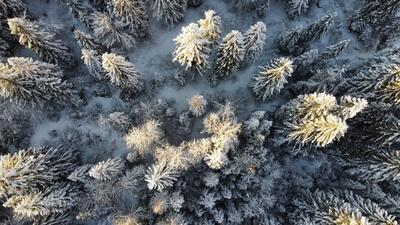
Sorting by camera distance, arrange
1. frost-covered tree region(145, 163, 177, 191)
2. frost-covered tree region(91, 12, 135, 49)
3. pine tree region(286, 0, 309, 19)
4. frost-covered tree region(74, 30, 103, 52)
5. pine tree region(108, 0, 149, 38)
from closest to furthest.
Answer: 1. frost-covered tree region(145, 163, 177, 191)
2. frost-covered tree region(74, 30, 103, 52)
3. pine tree region(108, 0, 149, 38)
4. frost-covered tree region(91, 12, 135, 49)
5. pine tree region(286, 0, 309, 19)

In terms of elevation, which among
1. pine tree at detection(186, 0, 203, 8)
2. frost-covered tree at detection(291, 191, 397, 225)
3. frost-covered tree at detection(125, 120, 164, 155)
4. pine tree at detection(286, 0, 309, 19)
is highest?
pine tree at detection(186, 0, 203, 8)

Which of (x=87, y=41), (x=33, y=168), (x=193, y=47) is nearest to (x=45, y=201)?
(x=33, y=168)

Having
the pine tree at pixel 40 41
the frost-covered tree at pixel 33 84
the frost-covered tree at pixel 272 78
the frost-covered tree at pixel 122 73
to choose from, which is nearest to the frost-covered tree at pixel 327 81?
the frost-covered tree at pixel 272 78

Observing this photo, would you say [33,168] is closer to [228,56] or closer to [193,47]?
[193,47]

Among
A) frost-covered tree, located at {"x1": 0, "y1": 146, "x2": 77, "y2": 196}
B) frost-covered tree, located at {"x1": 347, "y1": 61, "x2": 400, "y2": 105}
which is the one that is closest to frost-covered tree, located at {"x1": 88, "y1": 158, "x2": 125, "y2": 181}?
frost-covered tree, located at {"x1": 0, "y1": 146, "x2": 77, "y2": 196}

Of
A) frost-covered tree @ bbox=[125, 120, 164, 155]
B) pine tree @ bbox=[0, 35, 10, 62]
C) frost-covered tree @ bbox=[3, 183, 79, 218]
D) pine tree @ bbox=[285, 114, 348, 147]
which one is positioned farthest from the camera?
pine tree @ bbox=[0, 35, 10, 62]

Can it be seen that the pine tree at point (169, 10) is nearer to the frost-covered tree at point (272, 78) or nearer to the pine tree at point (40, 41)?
the pine tree at point (40, 41)

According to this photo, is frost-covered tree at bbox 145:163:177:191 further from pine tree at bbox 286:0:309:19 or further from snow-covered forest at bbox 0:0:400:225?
pine tree at bbox 286:0:309:19

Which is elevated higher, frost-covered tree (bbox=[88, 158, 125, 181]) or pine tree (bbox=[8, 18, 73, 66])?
pine tree (bbox=[8, 18, 73, 66])
